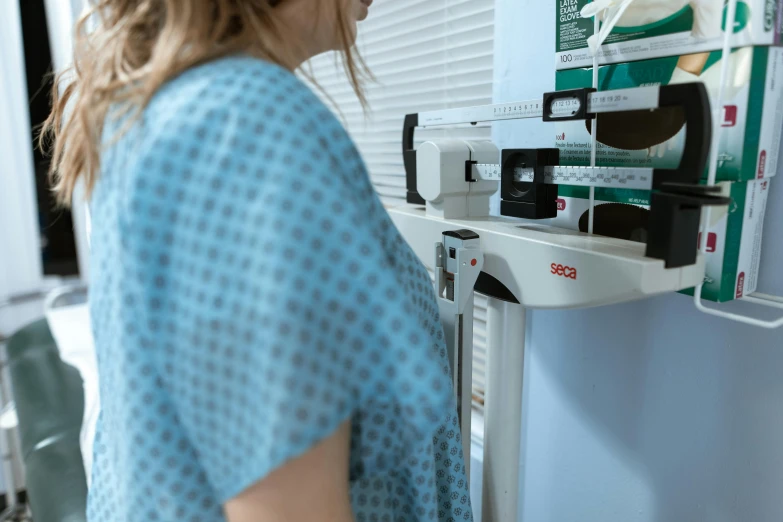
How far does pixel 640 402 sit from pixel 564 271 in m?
0.41

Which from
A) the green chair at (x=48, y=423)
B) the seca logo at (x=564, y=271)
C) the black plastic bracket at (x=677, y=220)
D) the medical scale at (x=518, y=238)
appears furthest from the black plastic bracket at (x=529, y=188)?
the green chair at (x=48, y=423)

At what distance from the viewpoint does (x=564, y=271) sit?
0.74 meters

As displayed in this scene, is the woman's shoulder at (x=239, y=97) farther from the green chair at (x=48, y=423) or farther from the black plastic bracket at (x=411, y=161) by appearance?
the green chair at (x=48, y=423)

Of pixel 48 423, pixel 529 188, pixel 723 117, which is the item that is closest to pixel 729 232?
pixel 723 117

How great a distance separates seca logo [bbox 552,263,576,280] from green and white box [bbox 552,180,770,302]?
0.14 m

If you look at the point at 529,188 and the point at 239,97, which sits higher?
the point at 239,97

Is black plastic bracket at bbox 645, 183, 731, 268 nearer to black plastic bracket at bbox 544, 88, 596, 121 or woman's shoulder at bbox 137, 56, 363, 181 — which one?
black plastic bracket at bbox 544, 88, 596, 121

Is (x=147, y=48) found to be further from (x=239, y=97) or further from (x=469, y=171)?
(x=469, y=171)

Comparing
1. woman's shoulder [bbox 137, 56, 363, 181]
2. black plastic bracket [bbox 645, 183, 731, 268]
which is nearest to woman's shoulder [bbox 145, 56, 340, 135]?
woman's shoulder [bbox 137, 56, 363, 181]

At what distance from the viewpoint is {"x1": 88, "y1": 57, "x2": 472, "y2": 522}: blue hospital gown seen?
38cm

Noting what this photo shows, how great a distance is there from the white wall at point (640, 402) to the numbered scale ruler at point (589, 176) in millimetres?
215

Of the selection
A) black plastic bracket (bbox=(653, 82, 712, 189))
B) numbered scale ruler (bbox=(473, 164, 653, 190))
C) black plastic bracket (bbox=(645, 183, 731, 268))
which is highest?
black plastic bracket (bbox=(653, 82, 712, 189))

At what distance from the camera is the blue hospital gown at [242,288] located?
38 centimetres

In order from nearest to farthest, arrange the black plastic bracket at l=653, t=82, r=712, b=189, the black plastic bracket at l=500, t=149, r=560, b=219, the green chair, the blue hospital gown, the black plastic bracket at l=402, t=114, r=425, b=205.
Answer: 1. the blue hospital gown
2. the black plastic bracket at l=653, t=82, r=712, b=189
3. the black plastic bracket at l=500, t=149, r=560, b=219
4. the black plastic bracket at l=402, t=114, r=425, b=205
5. the green chair
